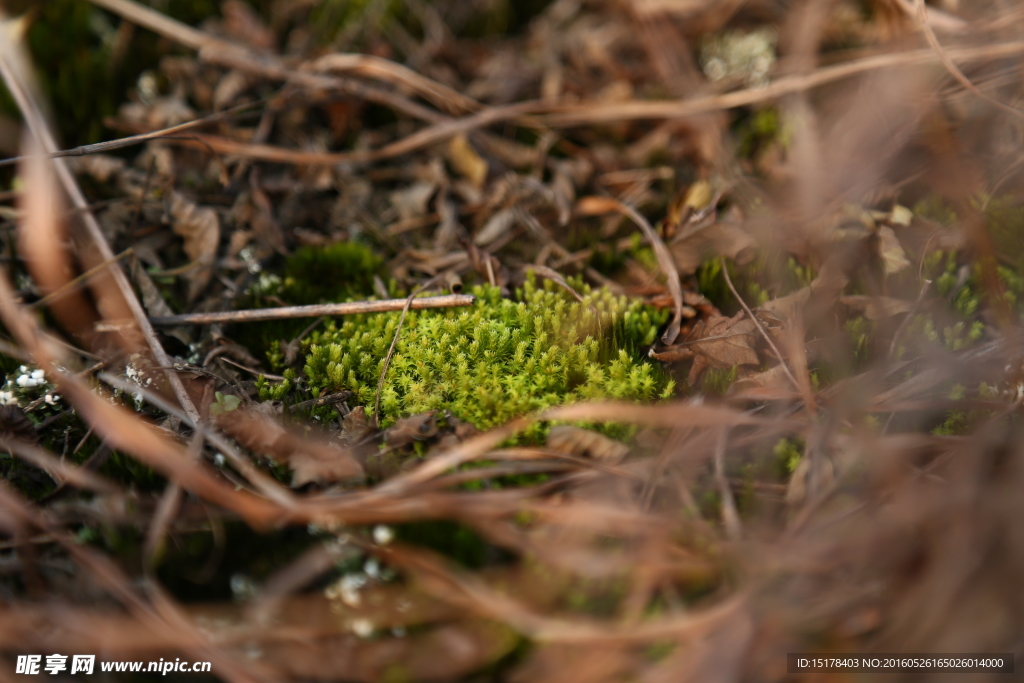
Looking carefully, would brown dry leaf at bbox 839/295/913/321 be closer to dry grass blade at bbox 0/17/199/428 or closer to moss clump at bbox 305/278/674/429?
moss clump at bbox 305/278/674/429

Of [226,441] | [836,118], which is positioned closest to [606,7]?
[836,118]

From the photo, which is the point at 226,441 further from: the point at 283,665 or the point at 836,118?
the point at 836,118

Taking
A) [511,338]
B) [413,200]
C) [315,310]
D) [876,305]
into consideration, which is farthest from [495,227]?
[876,305]

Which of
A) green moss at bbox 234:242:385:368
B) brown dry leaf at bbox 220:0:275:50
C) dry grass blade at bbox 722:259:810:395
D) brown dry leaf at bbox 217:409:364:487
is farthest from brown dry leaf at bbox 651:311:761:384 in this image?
brown dry leaf at bbox 220:0:275:50

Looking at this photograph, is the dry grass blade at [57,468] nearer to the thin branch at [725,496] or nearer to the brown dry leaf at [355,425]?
the brown dry leaf at [355,425]

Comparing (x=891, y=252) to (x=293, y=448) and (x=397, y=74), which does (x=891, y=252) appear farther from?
(x=397, y=74)

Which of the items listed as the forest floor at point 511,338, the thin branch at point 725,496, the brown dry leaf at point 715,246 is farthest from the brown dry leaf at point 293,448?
the brown dry leaf at point 715,246
